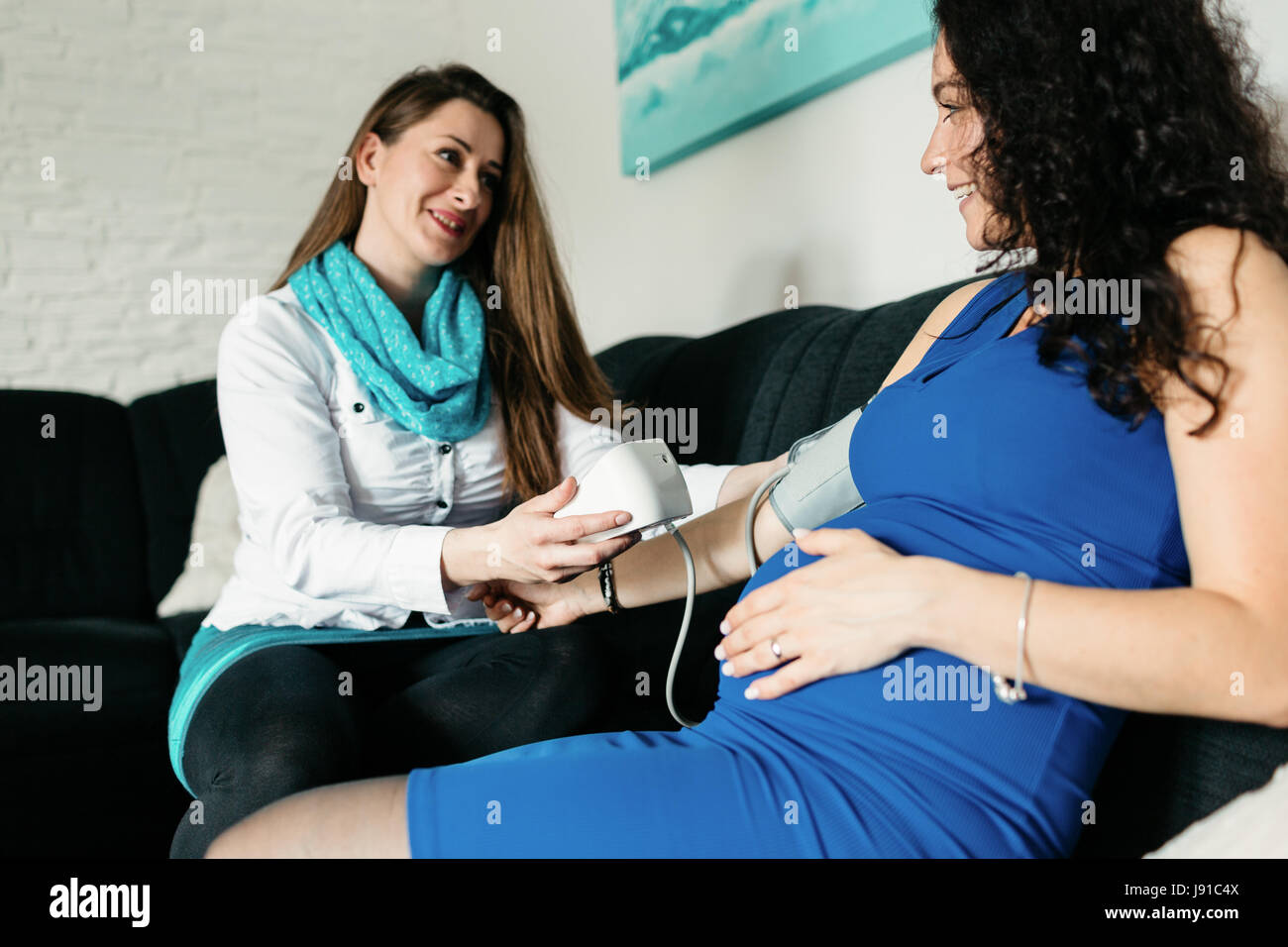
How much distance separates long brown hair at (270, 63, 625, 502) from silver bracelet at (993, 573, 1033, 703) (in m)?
0.91

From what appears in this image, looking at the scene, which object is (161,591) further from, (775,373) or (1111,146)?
(1111,146)

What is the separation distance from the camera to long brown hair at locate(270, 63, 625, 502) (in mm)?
1564

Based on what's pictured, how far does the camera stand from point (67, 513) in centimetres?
234

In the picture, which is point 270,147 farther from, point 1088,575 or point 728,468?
point 1088,575

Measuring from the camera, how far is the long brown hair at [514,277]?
5.13 feet

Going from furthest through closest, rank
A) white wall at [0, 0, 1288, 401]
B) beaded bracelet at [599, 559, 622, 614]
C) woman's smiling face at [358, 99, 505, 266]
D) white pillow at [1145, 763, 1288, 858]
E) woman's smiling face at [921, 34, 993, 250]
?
white wall at [0, 0, 1288, 401]
woman's smiling face at [358, 99, 505, 266]
beaded bracelet at [599, 559, 622, 614]
woman's smiling face at [921, 34, 993, 250]
white pillow at [1145, 763, 1288, 858]

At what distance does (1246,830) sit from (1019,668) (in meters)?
0.17

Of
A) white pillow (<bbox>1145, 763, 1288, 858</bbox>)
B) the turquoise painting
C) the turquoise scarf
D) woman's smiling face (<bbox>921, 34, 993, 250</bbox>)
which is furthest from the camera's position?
the turquoise painting

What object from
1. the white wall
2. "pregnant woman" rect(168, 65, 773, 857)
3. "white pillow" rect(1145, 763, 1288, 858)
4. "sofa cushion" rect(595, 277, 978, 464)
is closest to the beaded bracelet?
"pregnant woman" rect(168, 65, 773, 857)

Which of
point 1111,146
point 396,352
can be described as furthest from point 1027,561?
point 396,352

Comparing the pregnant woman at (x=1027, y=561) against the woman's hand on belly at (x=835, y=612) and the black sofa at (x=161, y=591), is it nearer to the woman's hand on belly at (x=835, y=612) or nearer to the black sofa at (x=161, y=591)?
the woman's hand on belly at (x=835, y=612)

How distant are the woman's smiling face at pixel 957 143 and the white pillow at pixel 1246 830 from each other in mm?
496

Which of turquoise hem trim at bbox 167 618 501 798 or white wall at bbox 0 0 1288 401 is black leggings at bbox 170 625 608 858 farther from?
white wall at bbox 0 0 1288 401

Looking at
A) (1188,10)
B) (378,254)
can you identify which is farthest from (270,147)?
(1188,10)
